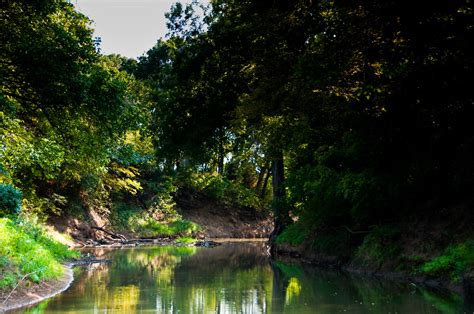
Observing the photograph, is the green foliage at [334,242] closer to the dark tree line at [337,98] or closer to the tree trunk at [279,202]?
the dark tree line at [337,98]

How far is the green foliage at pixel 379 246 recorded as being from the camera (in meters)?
16.1

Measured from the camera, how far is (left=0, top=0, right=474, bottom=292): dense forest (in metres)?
A: 12.4

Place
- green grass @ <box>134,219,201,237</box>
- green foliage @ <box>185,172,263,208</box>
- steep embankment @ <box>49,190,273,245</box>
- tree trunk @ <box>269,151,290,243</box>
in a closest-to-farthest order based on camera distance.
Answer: tree trunk @ <box>269,151,290,243</box>, steep embankment @ <box>49,190,273,245</box>, green grass @ <box>134,219,201,237</box>, green foliage @ <box>185,172,263,208</box>

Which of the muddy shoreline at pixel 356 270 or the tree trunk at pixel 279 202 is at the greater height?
the tree trunk at pixel 279 202

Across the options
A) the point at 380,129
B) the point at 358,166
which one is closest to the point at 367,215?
the point at 358,166

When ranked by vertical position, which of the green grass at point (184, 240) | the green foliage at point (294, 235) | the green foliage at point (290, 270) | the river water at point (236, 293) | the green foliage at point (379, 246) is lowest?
the river water at point (236, 293)

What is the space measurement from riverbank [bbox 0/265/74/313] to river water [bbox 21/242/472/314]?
27 centimetres

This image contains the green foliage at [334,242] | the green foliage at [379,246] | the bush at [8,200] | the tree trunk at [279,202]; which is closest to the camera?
the green foliage at [379,246]

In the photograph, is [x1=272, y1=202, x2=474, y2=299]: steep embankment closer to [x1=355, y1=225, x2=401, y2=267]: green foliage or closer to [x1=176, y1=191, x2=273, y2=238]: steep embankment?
[x1=355, y1=225, x2=401, y2=267]: green foliage

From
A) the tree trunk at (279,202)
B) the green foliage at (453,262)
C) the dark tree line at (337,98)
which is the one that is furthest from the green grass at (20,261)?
the tree trunk at (279,202)

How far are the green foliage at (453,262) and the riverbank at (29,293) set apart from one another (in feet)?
27.8

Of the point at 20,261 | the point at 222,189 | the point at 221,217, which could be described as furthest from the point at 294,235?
the point at 221,217

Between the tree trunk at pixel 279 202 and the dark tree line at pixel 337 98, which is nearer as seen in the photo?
the dark tree line at pixel 337 98

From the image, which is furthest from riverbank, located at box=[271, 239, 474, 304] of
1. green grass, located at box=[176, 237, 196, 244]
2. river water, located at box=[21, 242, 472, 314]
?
green grass, located at box=[176, 237, 196, 244]
